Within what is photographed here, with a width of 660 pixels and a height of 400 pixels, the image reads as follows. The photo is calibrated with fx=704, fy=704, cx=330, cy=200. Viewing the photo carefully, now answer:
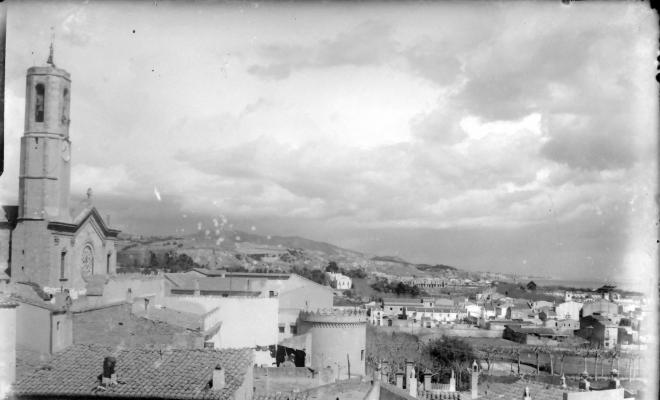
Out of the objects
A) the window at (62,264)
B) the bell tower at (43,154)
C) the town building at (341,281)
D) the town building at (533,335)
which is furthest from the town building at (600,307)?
the bell tower at (43,154)

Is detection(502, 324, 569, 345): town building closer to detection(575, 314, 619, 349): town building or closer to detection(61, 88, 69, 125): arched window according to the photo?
detection(575, 314, 619, 349): town building

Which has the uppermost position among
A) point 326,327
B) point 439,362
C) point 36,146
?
point 36,146

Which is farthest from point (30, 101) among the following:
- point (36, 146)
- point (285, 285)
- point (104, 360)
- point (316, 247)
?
point (316, 247)

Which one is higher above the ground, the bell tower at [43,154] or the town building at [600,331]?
the bell tower at [43,154]

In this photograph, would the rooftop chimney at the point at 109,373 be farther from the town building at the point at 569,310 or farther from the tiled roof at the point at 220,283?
the town building at the point at 569,310

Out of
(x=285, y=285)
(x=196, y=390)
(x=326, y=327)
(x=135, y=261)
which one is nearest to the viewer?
(x=196, y=390)

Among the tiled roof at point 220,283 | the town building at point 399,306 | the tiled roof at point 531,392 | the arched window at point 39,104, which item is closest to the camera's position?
the tiled roof at point 531,392

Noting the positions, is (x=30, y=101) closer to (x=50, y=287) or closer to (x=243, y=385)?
(x=50, y=287)
